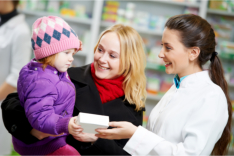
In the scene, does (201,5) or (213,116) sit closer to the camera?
(213,116)

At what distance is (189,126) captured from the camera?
1367 mm

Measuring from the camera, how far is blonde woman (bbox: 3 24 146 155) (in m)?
1.67

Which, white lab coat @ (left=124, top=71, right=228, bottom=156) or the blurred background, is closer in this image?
white lab coat @ (left=124, top=71, right=228, bottom=156)

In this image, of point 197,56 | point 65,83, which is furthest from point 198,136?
point 65,83

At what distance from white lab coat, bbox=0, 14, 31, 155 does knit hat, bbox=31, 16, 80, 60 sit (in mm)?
925

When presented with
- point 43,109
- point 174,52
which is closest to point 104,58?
point 174,52

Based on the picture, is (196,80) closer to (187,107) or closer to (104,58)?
(187,107)

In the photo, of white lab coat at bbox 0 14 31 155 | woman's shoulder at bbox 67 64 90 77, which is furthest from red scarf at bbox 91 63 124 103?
white lab coat at bbox 0 14 31 155

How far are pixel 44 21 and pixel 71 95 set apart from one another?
1.53ft

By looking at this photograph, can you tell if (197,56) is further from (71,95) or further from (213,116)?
(71,95)

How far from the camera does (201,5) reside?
4266 millimetres

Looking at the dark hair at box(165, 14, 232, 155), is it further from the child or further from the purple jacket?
the purple jacket

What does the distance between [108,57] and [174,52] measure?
45 cm

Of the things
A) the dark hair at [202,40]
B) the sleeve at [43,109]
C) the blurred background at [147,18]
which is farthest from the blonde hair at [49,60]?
the blurred background at [147,18]
